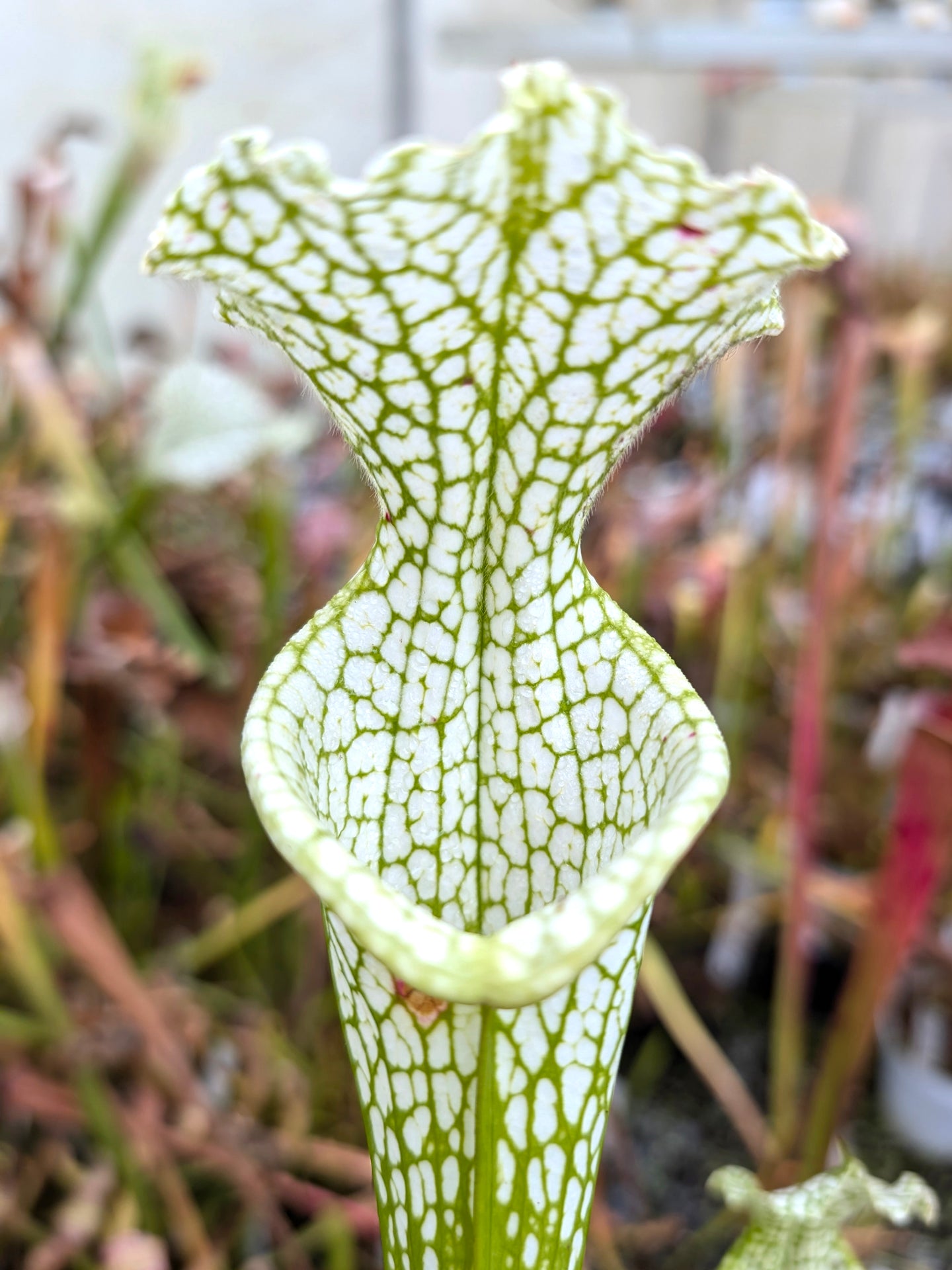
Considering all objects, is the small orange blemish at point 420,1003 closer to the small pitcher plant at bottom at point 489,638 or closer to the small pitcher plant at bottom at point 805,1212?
the small pitcher plant at bottom at point 489,638

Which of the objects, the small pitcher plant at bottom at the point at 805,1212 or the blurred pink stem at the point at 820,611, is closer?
the small pitcher plant at bottom at the point at 805,1212

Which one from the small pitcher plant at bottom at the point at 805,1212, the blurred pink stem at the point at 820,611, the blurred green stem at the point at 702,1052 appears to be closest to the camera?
the small pitcher plant at bottom at the point at 805,1212

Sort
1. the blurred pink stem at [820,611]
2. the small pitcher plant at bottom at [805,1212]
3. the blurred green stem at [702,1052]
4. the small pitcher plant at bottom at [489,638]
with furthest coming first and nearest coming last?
the blurred green stem at [702,1052]
the blurred pink stem at [820,611]
the small pitcher plant at bottom at [805,1212]
the small pitcher plant at bottom at [489,638]

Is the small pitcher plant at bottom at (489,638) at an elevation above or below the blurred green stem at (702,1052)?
above

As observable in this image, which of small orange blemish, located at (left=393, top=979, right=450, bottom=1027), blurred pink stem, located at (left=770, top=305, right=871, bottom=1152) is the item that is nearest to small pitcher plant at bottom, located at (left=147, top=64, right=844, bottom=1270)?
small orange blemish, located at (left=393, top=979, right=450, bottom=1027)

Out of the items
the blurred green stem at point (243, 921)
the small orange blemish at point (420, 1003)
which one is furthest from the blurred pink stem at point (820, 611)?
the small orange blemish at point (420, 1003)

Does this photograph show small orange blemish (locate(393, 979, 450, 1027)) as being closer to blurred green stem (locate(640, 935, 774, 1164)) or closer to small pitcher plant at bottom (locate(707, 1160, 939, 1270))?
small pitcher plant at bottom (locate(707, 1160, 939, 1270))
